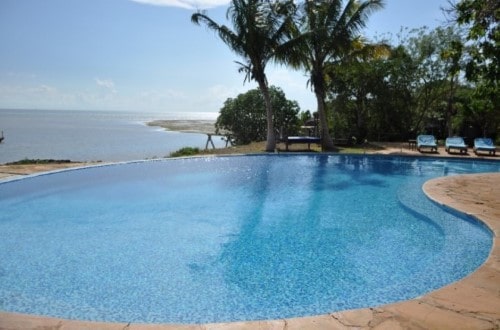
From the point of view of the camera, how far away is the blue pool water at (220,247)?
475 centimetres

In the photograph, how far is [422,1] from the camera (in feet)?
48.3

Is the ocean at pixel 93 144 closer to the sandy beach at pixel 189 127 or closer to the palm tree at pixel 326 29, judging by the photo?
the sandy beach at pixel 189 127

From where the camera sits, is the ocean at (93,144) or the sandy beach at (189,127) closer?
the ocean at (93,144)

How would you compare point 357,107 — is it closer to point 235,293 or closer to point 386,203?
point 386,203

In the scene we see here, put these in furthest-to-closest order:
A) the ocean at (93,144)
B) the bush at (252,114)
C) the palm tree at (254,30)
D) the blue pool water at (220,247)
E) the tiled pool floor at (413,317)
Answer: the bush at (252,114) → the ocean at (93,144) → the palm tree at (254,30) → the blue pool water at (220,247) → the tiled pool floor at (413,317)

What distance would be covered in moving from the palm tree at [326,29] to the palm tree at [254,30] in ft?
2.51

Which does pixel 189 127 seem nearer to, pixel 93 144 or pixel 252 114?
pixel 93 144

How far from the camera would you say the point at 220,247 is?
21.7 feet

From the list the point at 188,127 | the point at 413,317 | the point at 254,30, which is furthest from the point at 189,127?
the point at 413,317

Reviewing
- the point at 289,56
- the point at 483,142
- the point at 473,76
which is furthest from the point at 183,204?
the point at 483,142

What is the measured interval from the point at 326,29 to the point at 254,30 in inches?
138

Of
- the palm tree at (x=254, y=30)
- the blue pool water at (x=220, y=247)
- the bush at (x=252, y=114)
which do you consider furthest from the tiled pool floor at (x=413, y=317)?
the bush at (x=252, y=114)

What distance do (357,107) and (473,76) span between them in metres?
16.5

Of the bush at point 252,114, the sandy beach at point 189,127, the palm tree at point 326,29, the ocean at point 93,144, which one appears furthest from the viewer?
the sandy beach at point 189,127
